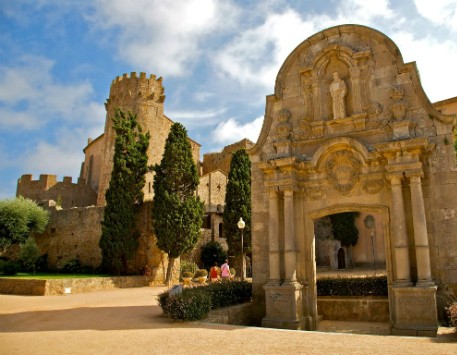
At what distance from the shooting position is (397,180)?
29.4ft


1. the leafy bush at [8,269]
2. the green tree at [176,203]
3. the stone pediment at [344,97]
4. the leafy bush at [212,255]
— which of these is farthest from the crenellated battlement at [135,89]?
the stone pediment at [344,97]

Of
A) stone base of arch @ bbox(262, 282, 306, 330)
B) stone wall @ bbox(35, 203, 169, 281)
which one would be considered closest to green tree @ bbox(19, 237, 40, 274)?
stone wall @ bbox(35, 203, 169, 281)

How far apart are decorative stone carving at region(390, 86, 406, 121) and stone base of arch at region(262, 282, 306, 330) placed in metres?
4.95

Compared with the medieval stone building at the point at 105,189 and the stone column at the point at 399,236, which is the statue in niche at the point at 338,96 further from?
the medieval stone building at the point at 105,189

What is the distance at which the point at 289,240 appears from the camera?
9.88 metres

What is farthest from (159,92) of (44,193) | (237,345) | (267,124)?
(237,345)

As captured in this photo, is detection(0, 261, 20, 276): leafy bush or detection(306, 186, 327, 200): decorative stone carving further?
detection(0, 261, 20, 276): leafy bush

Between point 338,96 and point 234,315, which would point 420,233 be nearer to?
point 338,96

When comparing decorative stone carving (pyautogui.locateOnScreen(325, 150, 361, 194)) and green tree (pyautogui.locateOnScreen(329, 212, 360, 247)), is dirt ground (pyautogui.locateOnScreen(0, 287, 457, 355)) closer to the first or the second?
decorative stone carving (pyautogui.locateOnScreen(325, 150, 361, 194))

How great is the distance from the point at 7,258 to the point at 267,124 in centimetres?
2175

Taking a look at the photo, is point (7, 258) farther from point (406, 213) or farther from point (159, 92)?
point (406, 213)

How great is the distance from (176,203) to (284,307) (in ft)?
43.4

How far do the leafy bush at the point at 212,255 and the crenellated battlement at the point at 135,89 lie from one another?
1511 cm

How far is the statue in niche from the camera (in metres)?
10.4
